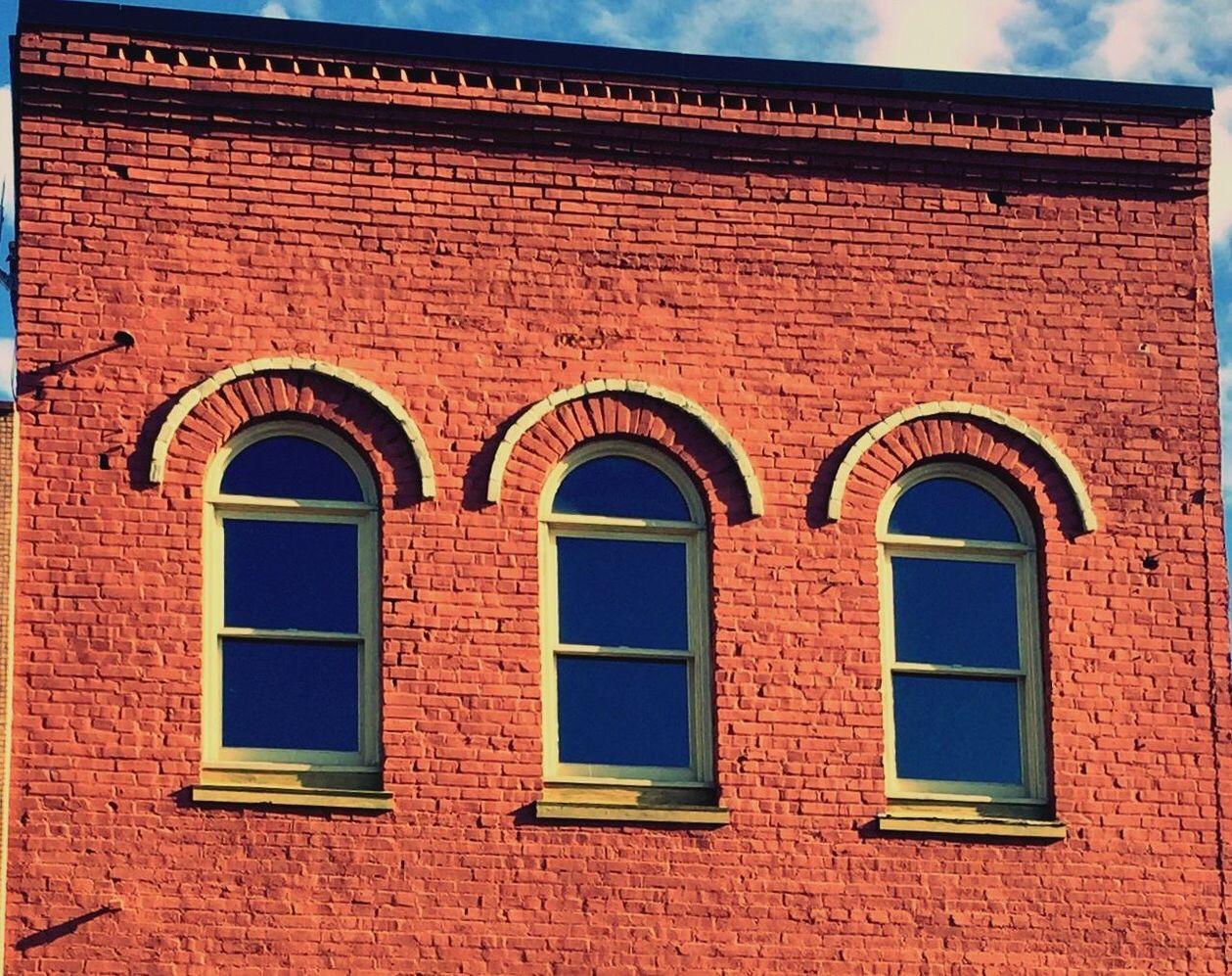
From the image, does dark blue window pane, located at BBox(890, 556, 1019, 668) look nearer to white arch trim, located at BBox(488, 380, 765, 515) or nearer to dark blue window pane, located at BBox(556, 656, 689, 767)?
white arch trim, located at BBox(488, 380, 765, 515)

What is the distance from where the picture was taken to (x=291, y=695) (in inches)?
604

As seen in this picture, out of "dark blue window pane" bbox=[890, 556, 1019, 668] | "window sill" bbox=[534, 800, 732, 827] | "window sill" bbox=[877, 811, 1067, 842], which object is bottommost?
"window sill" bbox=[877, 811, 1067, 842]

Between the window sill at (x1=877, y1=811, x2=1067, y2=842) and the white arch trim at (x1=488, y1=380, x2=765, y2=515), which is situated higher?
the white arch trim at (x1=488, y1=380, x2=765, y2=515)

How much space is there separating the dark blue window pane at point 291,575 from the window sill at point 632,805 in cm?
153

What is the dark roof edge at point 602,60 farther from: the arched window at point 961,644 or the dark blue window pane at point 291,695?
the dark blue window pane at point 291,695

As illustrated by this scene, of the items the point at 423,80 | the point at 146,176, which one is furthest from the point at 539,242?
the point at 146,176

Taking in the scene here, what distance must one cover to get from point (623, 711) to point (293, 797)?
2.01 meters

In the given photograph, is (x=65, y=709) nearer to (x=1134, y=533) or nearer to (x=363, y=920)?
(x=363, y=920)

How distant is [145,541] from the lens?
15.2 metres

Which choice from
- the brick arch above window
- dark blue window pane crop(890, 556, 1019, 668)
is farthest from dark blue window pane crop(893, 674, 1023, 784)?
the brick arch above window

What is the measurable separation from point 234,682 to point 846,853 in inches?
141

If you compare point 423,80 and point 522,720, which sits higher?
point 423,80

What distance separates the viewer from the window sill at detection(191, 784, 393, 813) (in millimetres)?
14773

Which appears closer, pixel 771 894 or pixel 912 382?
pixel 771 894
